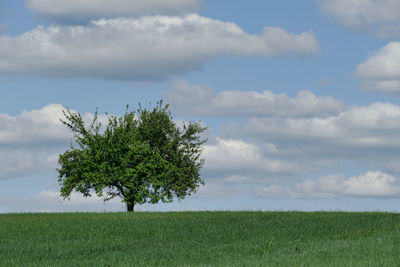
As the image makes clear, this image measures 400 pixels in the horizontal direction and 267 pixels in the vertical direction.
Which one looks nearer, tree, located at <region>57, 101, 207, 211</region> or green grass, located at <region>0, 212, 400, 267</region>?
green grass, located at <region>0, 212, 400, 267</region>

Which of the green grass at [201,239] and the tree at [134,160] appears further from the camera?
the tree at [134,160]

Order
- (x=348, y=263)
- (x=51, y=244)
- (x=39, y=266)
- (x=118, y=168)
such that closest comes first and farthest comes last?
1. (x=348, y=263)
2. (x=39, y=266)
3. (x=51, y=244)
4. (x=118, y=168)

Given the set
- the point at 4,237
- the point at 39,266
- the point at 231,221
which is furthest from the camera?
the point at 231,221

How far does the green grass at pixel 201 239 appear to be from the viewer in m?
19.1

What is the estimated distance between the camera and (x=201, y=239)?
26906 millimetres

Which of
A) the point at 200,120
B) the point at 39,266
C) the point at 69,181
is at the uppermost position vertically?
the point at 200,120

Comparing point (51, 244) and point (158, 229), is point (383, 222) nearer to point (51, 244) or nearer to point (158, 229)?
point (158, 229)

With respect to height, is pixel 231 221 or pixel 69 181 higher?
pixel 69 181

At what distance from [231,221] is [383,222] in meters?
8.56

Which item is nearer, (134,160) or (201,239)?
(201,239)

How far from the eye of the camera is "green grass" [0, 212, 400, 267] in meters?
19.1

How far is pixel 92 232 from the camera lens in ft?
96.9

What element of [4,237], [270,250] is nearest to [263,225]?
[270,250]

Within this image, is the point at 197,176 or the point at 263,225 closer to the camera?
the point at 263,225
